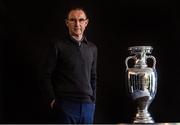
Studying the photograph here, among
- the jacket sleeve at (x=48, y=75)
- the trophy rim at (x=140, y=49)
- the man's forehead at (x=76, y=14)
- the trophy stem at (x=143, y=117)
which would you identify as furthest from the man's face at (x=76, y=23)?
the trophy stem at (x=143, y=117)

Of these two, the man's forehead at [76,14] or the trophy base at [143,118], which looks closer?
the trophy base at [143,118]

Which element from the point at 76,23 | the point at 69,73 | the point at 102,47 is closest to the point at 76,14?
Result: the point at 76,23

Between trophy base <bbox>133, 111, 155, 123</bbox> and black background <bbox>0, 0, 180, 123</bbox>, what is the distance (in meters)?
0.06

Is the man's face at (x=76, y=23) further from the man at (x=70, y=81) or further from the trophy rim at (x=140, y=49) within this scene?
the trophy rim at (x=140, y=49)

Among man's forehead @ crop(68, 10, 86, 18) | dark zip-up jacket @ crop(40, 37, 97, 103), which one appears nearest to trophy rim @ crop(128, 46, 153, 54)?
dark zip-up jacket @ crop(40, 37, 97, 103)

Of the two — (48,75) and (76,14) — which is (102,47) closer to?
(76,14)

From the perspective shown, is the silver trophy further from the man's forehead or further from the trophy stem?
the man's forehead

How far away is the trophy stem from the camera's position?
2689 millimetres

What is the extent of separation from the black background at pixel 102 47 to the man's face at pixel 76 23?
0.05 metres

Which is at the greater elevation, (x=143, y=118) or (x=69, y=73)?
(x=69, y=73)

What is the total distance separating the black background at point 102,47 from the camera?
274 centimetres

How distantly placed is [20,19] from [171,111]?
45.6 inches

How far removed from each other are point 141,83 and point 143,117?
21 cm

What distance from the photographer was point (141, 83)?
2.72 meters
